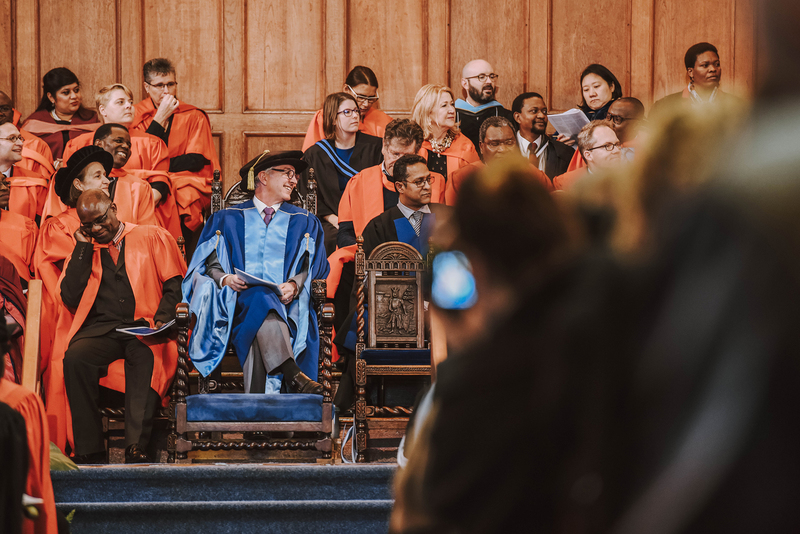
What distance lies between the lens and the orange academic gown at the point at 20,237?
15.2 feet

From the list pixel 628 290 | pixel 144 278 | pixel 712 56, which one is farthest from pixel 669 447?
pixel 712 56

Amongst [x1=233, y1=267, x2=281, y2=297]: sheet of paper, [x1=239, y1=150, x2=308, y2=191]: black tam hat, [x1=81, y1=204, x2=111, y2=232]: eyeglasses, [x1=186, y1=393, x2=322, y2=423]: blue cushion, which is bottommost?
[x1=186, y1=393, x2=322, y2=423]: blue cushion

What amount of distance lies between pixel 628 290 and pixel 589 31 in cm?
687

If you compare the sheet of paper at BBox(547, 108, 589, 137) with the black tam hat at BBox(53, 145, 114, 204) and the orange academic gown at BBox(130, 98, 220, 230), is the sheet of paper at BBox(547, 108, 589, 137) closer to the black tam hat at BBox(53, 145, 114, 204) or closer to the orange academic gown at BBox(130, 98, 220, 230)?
the orange academic gown at BBox(130, 98, 220, 230)

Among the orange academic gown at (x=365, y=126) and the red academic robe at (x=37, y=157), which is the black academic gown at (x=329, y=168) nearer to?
the orange academic gown at (x=365, y=126)

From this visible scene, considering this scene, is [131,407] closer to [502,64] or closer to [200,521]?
[200,521]

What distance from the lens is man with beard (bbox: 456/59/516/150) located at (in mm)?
6051

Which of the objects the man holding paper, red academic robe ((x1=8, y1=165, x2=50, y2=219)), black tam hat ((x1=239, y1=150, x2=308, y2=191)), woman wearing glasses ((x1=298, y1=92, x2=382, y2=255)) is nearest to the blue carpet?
the man holding paper

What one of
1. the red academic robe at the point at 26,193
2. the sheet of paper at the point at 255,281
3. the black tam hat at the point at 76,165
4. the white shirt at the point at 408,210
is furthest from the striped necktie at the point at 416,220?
the red academic robe at the point at 26,193

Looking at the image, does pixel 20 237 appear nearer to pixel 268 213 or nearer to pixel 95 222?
pixel 95 222

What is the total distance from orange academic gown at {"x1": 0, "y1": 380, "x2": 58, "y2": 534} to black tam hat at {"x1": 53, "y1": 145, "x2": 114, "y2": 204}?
2633 mm

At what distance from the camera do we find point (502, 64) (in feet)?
22.8

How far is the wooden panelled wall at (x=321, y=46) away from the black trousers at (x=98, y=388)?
288 centimetres

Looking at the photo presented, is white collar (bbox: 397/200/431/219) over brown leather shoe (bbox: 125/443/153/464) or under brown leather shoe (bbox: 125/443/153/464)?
over
